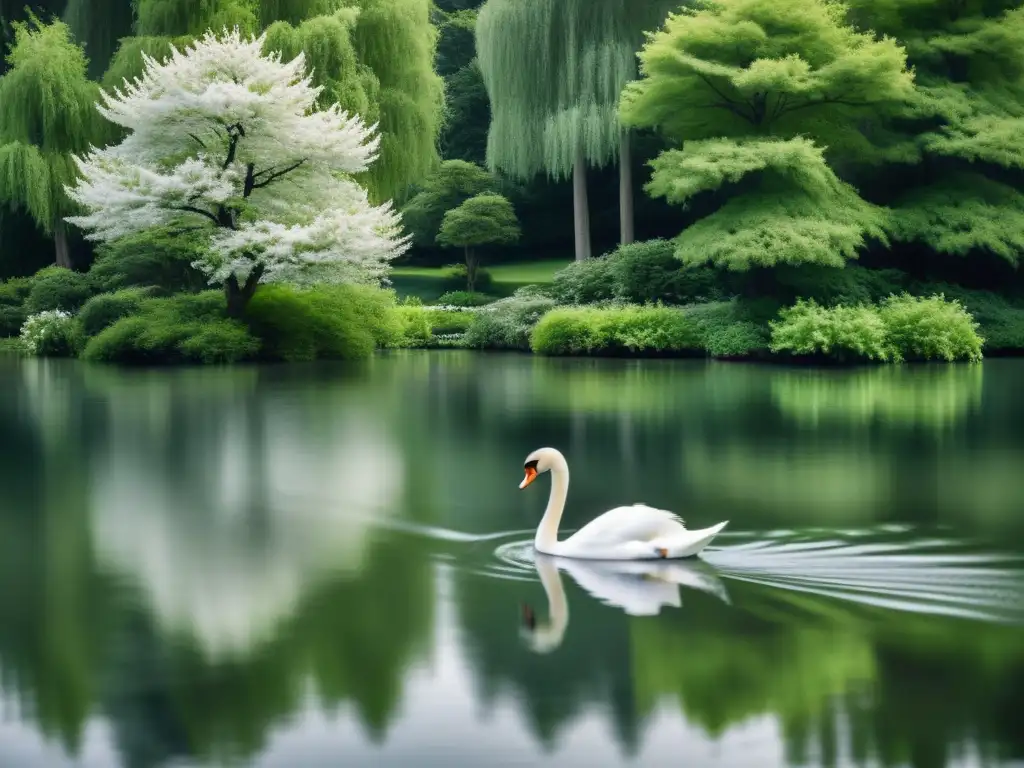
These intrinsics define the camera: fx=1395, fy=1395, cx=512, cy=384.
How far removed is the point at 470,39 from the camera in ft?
152

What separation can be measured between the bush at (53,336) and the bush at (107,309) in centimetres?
44

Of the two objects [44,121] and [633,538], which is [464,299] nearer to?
[44,121]

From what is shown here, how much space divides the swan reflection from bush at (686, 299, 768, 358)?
17699mm

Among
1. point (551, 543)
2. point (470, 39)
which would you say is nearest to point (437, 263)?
point (470, 39)

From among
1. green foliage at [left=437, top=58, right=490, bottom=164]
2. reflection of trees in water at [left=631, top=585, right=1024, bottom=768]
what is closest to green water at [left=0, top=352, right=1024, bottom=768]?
reflection of trees in water at [left=631, top=585, right=1024, bottom=768]

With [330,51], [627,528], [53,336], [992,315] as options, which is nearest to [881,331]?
[992,315]

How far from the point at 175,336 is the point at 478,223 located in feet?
56.7

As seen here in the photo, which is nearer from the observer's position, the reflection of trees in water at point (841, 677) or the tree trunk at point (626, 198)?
the reflection of trees in water at point (841, 677)

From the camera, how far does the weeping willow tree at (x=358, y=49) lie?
25609mm

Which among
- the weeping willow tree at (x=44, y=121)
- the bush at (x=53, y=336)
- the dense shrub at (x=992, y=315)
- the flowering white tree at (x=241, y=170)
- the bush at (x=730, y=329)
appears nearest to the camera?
the flowering white tree at (x=241, y=170)

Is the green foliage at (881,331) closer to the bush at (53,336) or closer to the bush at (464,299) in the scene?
the bush at (53,336)

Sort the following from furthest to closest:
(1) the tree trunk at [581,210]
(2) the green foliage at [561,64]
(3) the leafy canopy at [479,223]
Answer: (3) the leafy canopy at [479,223] → (1) the tree trunk at [581,210] → (2) the green foliage at [561,64]

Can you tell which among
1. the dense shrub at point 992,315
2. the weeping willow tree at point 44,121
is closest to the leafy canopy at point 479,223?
the weeping willow tree at point 44,121

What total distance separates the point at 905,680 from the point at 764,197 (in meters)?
20.0
